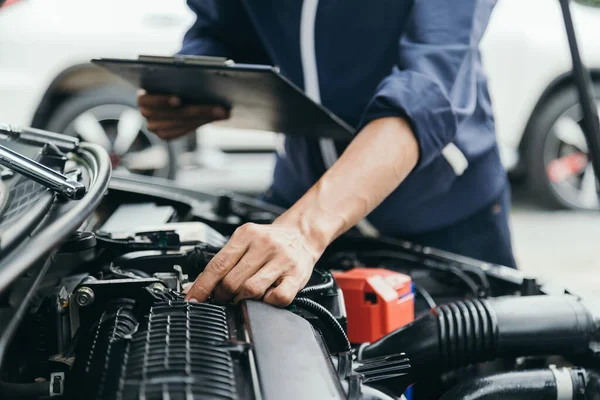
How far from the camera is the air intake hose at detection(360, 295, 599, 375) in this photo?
1.02 m

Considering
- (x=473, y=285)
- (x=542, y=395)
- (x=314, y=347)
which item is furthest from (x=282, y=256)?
(x=473, y=285)

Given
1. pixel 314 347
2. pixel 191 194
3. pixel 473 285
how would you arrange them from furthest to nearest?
pixel 191 194 → pixel 473 285 → pixel 314 347

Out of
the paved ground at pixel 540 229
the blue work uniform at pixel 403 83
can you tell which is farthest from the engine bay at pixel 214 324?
the paved ground at pixel 540 229

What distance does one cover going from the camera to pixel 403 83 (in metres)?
1.18

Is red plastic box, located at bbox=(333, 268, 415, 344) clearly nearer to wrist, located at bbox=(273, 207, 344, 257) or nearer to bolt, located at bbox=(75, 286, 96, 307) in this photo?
wrist, located at bbox=(273, 207, 344, 257)

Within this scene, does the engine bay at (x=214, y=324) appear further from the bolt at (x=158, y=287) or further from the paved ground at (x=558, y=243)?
the paved ground at (x=558, y=243)

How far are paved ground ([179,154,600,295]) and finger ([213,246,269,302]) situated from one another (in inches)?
100

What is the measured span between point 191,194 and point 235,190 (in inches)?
93.4

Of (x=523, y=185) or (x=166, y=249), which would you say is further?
(x=523, y=185)

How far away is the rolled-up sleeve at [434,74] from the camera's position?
45.8 inches

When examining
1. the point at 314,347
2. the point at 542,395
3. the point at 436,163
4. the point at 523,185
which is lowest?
the point at 523,185

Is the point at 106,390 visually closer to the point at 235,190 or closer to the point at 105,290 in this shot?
the point at 105,290

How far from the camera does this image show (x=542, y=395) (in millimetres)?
992

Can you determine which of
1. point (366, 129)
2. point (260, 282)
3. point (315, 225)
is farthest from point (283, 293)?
point (366, 129)
